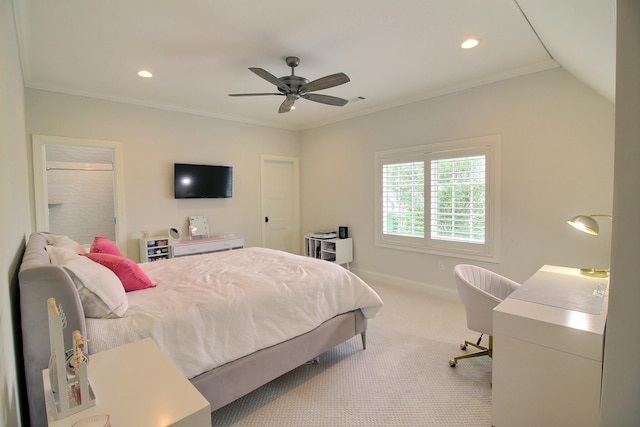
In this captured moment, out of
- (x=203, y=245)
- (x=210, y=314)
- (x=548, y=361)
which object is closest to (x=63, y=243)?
(x=210, y=314)

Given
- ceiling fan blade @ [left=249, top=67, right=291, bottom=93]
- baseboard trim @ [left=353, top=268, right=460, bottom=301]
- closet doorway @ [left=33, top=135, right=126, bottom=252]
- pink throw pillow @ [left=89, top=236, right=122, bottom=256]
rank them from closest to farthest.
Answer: pink throw pillow @ [left=89, top=236, right=122, bottom=256] < ceiling fan blade @ [left=249, top=67, right=291, bottom=93] < baseboard trim @ [left=353, top=268, right=460, bottom=301] < closet doorway @ [left=33, top=135, right=126, bottom=252]

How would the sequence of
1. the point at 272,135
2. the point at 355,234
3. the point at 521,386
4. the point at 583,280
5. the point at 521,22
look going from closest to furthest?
the point at 521,386, the point at 583,280, the point at 521,22, the point at 355,234, the point at 272,135

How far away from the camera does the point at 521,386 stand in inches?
65.9

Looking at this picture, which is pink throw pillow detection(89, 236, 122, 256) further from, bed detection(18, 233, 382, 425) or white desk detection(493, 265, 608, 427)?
white desk detection(493, 265, 608, 427)

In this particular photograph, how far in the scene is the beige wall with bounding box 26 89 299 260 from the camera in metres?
3.75

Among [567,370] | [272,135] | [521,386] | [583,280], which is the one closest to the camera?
[567,370]

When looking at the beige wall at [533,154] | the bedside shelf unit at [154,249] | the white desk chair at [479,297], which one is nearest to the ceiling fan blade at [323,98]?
the beige wall at [533,154]

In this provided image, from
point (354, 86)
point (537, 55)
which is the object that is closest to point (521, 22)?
point (537, 55)

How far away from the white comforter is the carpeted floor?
1.35 feet

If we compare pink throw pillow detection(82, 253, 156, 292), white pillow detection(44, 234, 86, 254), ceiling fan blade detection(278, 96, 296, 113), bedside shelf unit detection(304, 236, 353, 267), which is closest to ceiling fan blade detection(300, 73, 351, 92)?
ceiling fan blade detection(278, 96, 296, 113)

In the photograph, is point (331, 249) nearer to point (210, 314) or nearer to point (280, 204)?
point (280, 204)

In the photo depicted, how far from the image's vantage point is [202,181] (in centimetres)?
474

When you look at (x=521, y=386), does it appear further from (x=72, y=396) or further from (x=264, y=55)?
(x=264, y=55)

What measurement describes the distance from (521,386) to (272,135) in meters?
5.07
